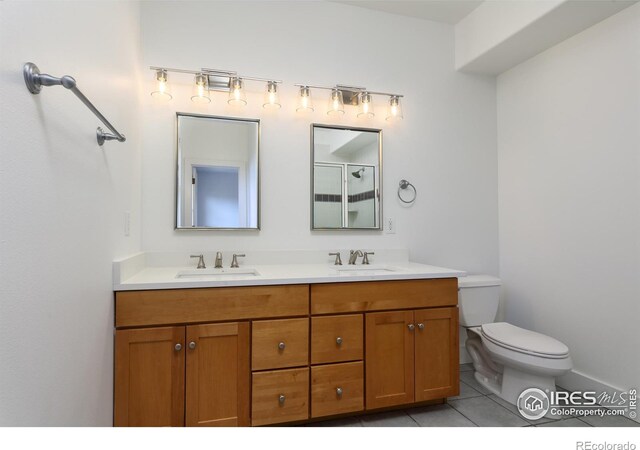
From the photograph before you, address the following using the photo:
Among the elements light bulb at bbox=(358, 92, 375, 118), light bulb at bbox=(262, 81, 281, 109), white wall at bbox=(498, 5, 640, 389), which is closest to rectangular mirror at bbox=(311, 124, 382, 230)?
light bulb at bbox=(358, 92, 375, 118)

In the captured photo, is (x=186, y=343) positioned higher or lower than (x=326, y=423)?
higher

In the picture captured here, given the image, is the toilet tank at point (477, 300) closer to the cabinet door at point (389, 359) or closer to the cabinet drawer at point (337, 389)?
the cabinet door at point (389, 359)

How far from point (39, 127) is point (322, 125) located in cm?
168

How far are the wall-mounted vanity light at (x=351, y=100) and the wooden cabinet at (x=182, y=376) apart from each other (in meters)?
1.48

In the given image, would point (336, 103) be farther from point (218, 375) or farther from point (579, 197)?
point (218, 375)

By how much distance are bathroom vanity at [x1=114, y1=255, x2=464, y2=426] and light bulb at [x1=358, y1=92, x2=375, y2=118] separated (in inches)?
46.1

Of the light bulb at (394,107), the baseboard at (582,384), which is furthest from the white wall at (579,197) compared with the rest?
the light bulb at (394,107)

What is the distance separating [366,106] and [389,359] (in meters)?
1.63

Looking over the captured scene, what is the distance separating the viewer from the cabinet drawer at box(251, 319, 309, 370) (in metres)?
1.59

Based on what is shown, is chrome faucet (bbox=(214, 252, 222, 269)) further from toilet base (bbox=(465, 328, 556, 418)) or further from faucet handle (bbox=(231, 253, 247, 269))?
toilet base (bbox=(465, 328, 556, 418))

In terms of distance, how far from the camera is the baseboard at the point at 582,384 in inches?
74.5

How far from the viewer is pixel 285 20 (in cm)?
222
